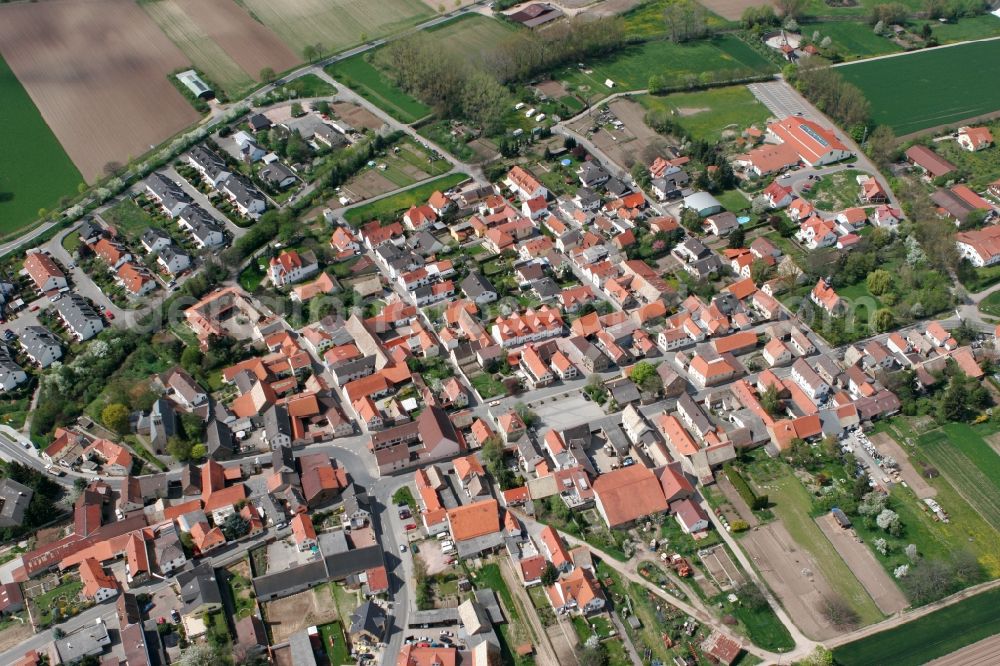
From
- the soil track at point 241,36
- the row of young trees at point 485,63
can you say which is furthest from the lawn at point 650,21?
the soil track at point 241,36

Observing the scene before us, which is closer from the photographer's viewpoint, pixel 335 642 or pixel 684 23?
pixel 335 642

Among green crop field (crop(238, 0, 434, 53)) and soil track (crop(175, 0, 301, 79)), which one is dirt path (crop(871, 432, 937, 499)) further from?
green crop field (crop(238, 0, 434, 53))

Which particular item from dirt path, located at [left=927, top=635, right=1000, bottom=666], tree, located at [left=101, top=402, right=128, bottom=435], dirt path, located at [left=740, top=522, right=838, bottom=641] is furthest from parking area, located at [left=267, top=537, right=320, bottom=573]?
dirt path, located at [left=927, top=635, right=1000, bottom=666]

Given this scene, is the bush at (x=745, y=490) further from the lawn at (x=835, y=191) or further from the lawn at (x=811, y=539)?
the lawn at (x=835, y=191)

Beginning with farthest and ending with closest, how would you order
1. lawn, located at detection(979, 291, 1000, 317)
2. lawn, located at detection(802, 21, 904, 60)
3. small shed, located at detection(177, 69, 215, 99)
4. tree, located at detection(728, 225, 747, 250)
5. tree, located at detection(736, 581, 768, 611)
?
1. lawn, located at detection(802, 21, 904, 60)
2. small shed, located at detection(177, 69, 215, 99)
3. tree, located at detection(728, 225, 747, 250)
4. lawn, located at detection(979, 291, 1000, 317)
5. tree, located at detection(736, 581, 768, 611)

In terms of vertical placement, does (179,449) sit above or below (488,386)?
above

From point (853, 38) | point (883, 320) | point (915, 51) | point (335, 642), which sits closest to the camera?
point (335, 642)

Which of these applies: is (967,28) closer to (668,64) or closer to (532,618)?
(668,64)

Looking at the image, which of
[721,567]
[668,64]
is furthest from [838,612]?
[668,64]
